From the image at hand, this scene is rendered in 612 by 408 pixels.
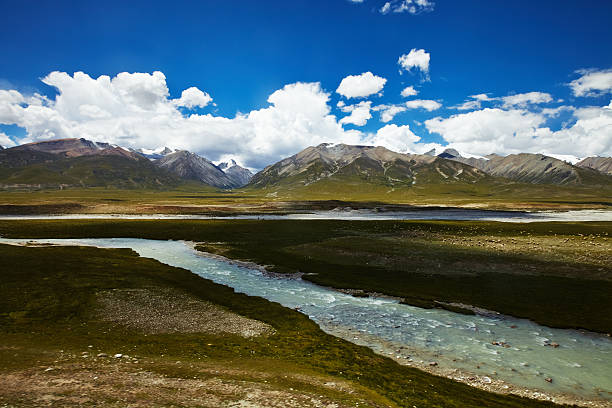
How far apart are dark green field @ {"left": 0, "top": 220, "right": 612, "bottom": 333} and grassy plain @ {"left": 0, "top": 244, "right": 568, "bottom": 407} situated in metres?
15.7

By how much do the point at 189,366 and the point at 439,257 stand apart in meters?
47.9

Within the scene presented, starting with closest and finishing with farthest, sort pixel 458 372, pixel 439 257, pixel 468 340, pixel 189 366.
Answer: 1. pixel 189 366
2. pixel 458 372
3. pixel 468 340
4. pixel 439 257

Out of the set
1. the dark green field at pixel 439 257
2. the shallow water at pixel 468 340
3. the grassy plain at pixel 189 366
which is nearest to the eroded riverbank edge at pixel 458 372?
the shallow water at pixel 468 340

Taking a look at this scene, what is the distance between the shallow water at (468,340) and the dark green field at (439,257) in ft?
10.6

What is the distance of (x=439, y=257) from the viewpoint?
56594mm

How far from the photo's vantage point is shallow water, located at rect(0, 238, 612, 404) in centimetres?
2047

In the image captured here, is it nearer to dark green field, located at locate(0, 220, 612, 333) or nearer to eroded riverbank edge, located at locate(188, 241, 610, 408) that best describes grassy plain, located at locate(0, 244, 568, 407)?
eroded riverbank edge, located at locate(188, 241, 610, 408)

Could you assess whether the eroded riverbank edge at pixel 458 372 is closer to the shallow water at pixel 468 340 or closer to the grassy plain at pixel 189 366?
the shallow water at pixel 468 340

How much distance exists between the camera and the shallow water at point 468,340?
806 inches

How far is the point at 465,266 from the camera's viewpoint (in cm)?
5062

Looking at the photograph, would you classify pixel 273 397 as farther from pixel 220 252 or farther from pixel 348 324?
pixel 220 252

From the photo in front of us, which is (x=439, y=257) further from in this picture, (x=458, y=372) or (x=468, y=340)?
(x=458, y=372)

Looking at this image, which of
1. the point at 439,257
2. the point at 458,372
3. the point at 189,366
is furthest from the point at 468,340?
the point at 439,257

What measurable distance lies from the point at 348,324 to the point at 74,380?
20.2 m
